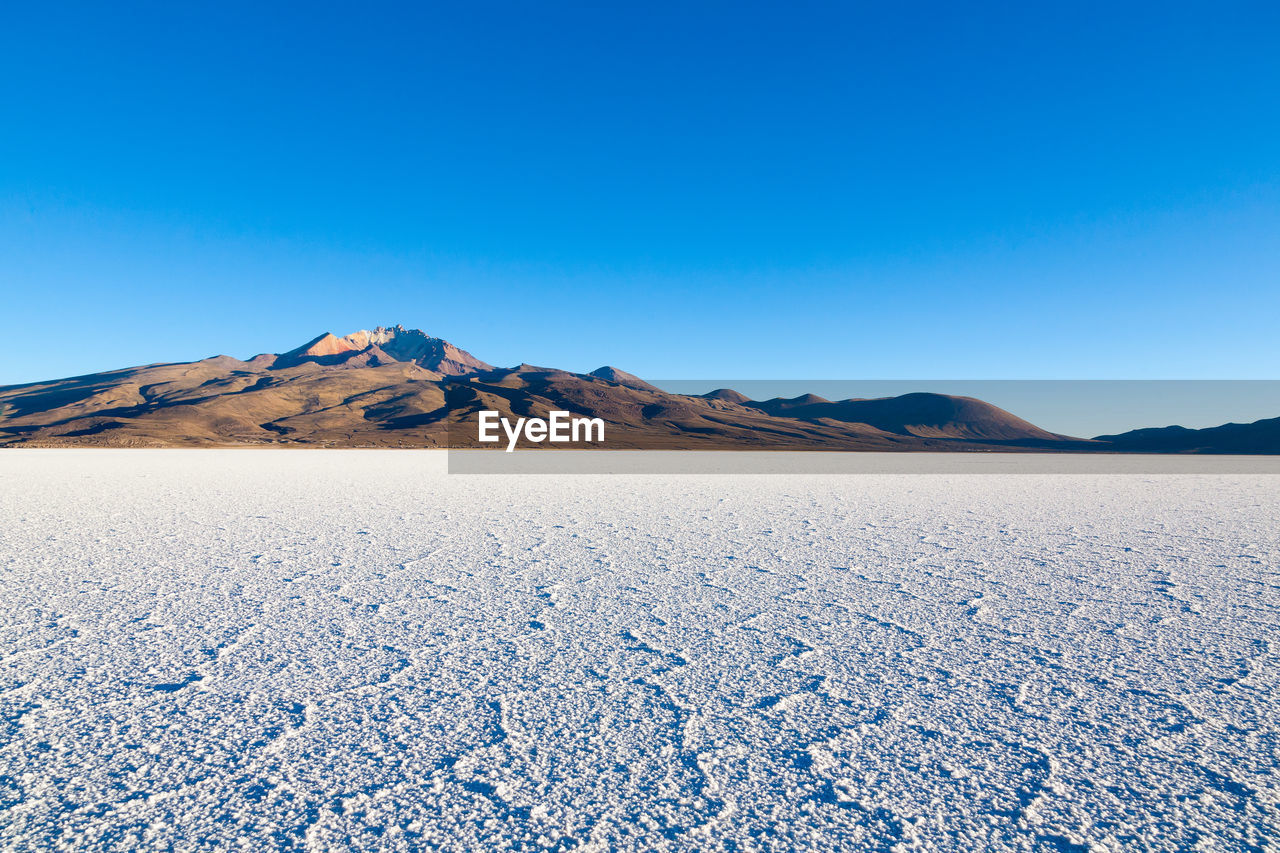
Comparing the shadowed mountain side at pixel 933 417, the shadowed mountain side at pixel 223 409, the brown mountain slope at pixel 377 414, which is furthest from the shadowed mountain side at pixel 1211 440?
the shadowed mountain side at pixel 223 409

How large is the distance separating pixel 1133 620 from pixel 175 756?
22.6 ft

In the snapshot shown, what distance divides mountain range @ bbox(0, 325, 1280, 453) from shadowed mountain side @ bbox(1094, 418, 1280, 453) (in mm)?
313

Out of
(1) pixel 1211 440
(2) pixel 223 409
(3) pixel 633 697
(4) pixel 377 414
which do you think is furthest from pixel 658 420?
(3) pixel 633 697

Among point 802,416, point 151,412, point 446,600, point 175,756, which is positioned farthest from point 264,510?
point 802,416

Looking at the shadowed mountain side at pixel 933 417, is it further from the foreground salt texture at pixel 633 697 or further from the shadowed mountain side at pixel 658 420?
the foreground salt texture at pixel 633 697

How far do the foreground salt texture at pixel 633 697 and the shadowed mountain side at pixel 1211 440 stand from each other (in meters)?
115

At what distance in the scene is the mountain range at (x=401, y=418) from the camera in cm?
8744

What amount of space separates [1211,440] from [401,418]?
141 meters

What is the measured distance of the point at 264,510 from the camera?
12.4 metres

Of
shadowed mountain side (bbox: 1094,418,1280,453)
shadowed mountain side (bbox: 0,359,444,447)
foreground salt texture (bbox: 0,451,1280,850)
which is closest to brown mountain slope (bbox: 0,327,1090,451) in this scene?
shadowed mountain side (bbox: 0,359,444,447)

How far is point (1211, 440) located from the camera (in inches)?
4296

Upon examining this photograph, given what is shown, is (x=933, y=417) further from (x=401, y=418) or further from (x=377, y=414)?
(x=377, y=414)

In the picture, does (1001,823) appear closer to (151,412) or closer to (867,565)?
(867,565)

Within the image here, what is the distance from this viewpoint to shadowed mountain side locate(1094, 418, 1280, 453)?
321 feet
